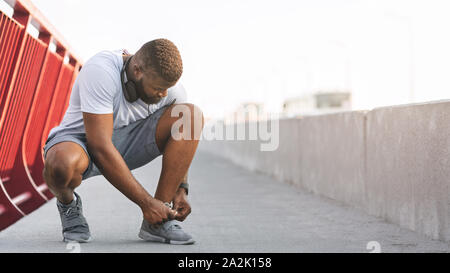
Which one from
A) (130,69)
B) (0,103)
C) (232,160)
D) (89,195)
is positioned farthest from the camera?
(232,160)

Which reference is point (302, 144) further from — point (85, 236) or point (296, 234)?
point (85, 236)

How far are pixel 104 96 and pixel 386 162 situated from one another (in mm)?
2462

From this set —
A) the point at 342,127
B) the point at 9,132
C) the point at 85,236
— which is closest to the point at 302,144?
the point at 342,127

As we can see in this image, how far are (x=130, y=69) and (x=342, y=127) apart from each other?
3.37 m

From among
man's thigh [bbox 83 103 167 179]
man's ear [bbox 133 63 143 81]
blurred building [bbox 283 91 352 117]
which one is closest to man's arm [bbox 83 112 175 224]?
man's ear [bbox 133 63 143 81]

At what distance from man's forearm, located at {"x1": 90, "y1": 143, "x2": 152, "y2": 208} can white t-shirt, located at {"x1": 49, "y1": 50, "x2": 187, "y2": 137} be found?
232mm

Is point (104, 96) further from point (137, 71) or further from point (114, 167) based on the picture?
point (114, 167)

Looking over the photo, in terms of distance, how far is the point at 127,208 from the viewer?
6.62m

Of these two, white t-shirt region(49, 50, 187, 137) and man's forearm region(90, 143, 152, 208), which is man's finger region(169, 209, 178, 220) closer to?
man's forearm region(90, 143, 152, 208)

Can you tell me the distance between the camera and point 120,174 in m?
4.10

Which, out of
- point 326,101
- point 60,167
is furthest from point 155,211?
point 326,101

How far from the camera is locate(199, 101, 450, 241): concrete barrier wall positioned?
463cm

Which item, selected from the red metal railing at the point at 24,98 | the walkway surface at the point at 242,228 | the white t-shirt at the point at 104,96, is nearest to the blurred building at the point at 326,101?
the red metal railing at the point at 24,98
